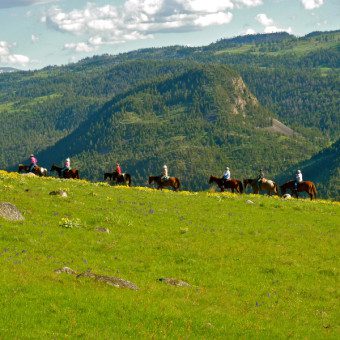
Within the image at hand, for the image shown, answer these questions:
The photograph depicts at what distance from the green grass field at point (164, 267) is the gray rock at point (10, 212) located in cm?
61

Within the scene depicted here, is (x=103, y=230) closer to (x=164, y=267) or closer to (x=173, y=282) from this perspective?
(x=164, y=267)

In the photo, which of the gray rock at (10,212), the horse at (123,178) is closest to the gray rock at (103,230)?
the gray rock at (10,212)

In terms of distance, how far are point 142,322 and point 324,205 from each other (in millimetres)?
32506

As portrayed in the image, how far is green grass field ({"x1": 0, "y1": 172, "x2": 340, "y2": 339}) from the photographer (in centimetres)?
1700

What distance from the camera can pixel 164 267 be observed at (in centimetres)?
2403

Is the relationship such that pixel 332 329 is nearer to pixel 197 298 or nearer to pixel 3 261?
pixel 197 298

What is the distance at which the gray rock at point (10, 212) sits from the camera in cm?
2680

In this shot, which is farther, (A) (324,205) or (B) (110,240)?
(A) (324,205)

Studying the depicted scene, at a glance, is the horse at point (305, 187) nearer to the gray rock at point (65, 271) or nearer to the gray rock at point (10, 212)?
the gray rock at point (10, 212)

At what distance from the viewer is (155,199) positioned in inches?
1596

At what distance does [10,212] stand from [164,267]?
903 centimetres

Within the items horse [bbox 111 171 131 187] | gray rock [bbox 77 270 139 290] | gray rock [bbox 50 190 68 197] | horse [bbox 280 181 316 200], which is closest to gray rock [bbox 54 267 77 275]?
gray rock [bbox 77 270 139 290]

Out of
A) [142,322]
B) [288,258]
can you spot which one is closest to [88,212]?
[288,258]

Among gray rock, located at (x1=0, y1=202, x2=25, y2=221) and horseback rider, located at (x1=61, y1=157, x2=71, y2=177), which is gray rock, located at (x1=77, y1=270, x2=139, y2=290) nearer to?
gray rock, located at (x1=0, y1=202, x2=25, y2=221)
